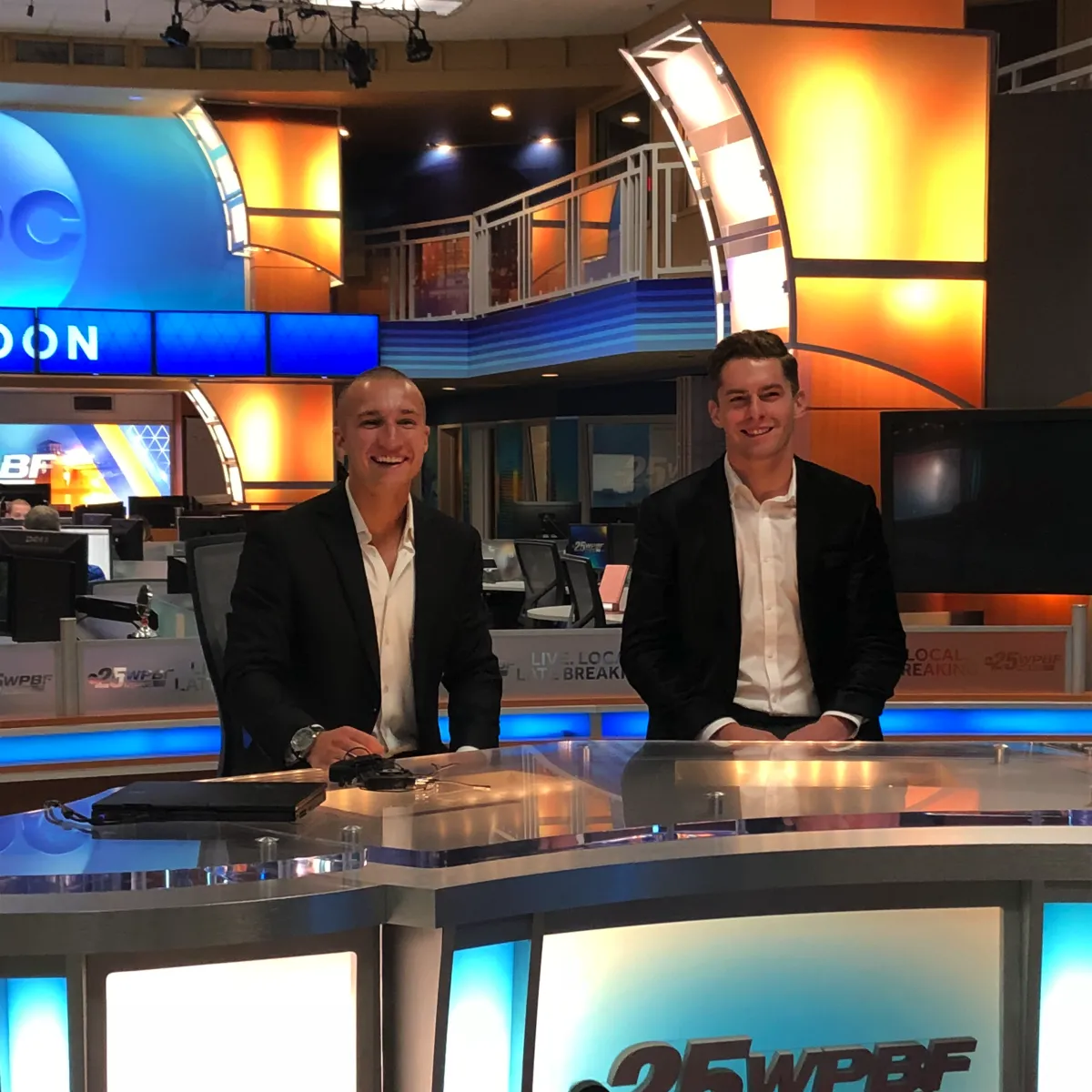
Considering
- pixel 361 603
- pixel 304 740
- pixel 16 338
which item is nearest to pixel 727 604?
pixel 361 603

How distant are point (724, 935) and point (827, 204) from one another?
3.79 m

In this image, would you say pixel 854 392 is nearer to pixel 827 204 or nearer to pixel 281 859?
pixel 827 204

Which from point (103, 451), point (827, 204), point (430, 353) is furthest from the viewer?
point (103, 451)

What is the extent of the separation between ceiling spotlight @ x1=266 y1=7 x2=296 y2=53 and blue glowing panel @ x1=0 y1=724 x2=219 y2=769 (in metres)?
8.44

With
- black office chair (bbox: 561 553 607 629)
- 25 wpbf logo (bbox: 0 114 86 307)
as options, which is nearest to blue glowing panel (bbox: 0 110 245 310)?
25 wpbf logo (bbox: 0 114 86 307)

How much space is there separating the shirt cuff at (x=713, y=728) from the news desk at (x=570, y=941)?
0.43 m

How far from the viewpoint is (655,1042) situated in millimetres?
1624

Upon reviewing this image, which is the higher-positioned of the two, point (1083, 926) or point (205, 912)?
point (205, 912)

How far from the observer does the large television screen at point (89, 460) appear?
14.3 metres

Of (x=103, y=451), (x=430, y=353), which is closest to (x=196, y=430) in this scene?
(x=103, y=451)

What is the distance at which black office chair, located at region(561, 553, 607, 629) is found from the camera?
256 inches

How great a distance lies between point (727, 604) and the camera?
98.3 inches

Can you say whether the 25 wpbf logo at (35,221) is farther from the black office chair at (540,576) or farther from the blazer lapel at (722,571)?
the blazer lapel at (722,571)

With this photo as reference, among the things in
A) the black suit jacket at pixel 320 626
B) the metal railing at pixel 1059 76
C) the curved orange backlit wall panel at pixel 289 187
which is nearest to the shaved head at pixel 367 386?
the black suit jacket at pixel 320 626
